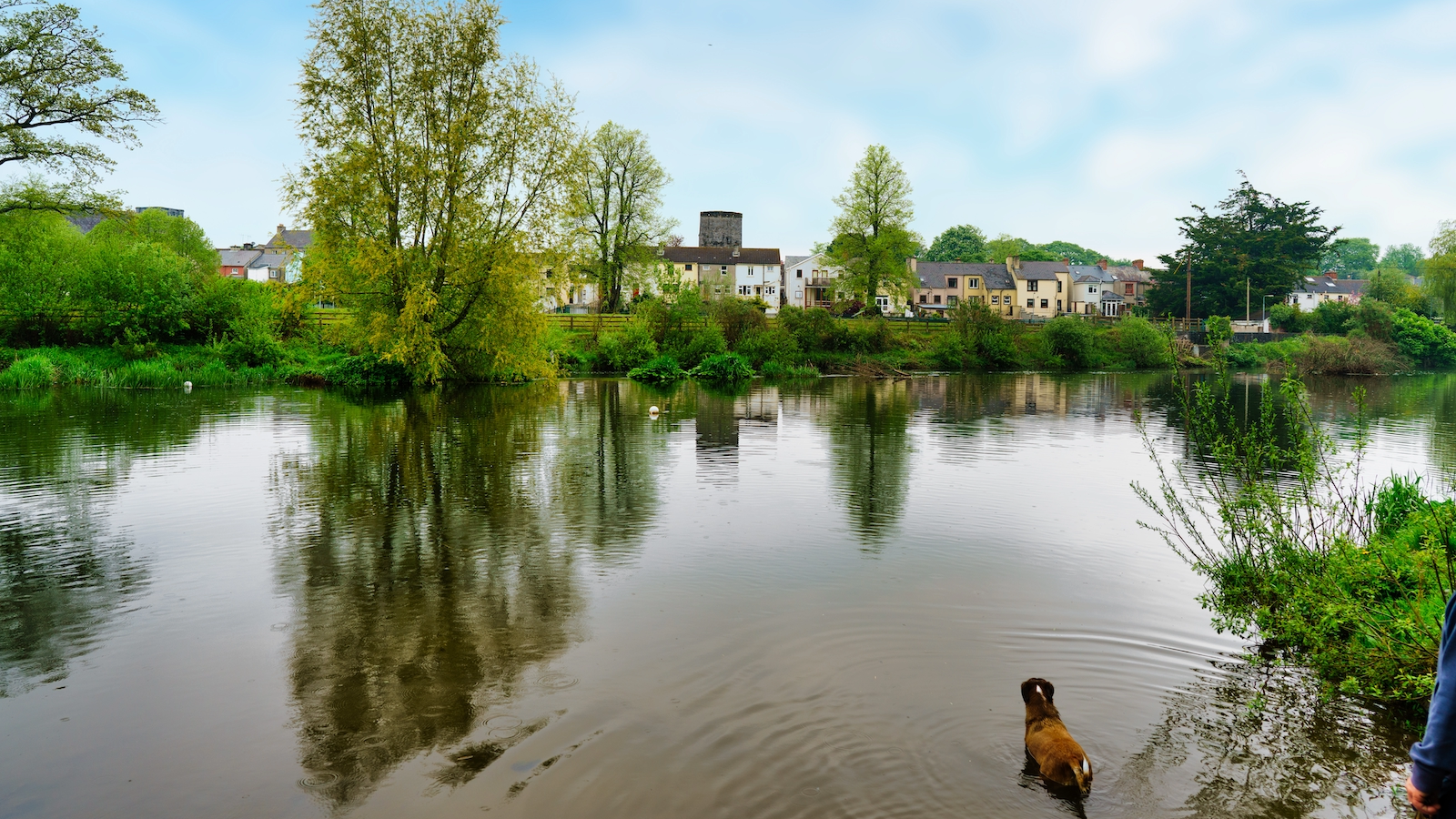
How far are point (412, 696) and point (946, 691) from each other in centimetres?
392

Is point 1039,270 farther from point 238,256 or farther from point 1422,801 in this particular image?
point 1422,801

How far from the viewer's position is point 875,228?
245 feet

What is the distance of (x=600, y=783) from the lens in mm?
5211

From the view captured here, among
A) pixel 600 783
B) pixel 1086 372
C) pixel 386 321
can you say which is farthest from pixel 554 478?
pixel 1086 372

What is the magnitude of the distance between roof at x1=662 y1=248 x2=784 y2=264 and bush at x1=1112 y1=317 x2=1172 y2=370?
152 feet

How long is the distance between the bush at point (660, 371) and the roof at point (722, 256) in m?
56.0

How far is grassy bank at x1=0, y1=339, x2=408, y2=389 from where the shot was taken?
34.0m

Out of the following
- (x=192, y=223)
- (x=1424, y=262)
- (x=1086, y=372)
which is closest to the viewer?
(x=1086, y=372)

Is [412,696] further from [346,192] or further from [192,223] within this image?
[192,223]

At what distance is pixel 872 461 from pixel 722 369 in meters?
→ 31.4

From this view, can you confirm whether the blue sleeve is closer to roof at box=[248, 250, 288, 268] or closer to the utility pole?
the utility pole

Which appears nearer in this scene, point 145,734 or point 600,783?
point 600,783

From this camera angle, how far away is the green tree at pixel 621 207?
2653 inches

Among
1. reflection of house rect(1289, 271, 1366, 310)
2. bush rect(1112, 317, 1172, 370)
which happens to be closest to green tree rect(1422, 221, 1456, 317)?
bush rect(1112, 317, 1172, 370)
